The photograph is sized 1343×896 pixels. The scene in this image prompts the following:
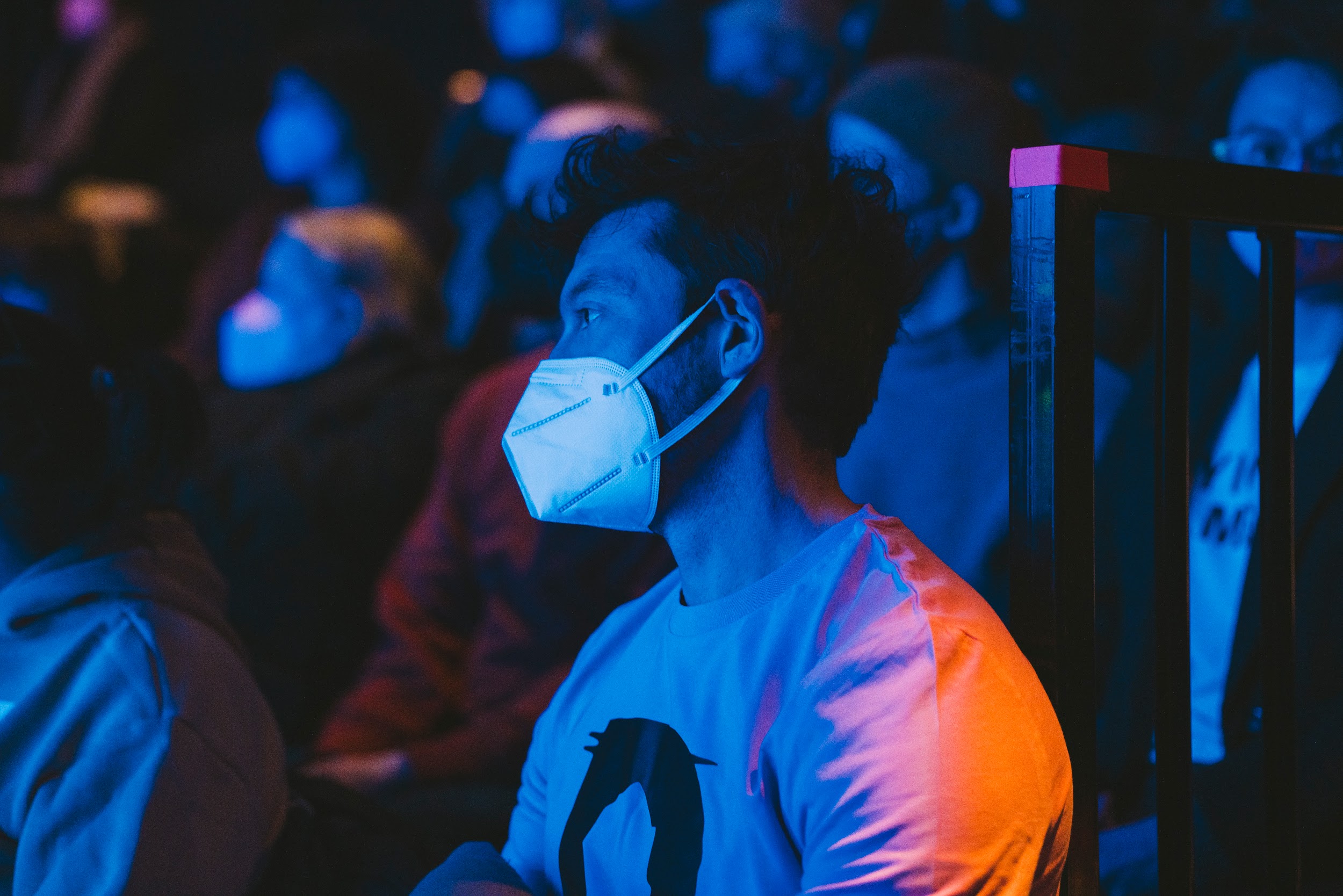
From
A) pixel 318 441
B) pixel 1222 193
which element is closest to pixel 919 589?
pixel 1222 193

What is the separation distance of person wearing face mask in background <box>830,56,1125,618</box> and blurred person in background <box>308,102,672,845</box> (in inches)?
22.2

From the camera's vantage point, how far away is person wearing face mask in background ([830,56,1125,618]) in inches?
76.5

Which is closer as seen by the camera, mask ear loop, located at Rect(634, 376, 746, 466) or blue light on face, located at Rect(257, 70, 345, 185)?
mask ear loop, located at Rect(634, 376, 746, 466)

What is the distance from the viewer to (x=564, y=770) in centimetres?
128

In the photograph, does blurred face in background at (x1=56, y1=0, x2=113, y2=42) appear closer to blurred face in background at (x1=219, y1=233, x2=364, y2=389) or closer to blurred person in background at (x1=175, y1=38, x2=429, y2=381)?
blurred person in background at (x1=175, y1=38, x2=429, y2=381)

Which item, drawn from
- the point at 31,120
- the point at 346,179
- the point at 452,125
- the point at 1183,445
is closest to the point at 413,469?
the point at 346,179

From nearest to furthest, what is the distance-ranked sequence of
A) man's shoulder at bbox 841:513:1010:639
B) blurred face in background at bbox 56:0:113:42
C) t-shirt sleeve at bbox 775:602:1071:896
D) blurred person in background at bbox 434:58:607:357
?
t-shirt sleeve at bbox 775:602:1071:896, man's shoulder at bbox 841:513:1010:639, blurred person in background at bbox 434:58:607:357, blurred face in background at bbox 56:0:113:42

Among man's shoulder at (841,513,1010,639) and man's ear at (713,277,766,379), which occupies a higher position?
man's ear at (713,277,766,379)

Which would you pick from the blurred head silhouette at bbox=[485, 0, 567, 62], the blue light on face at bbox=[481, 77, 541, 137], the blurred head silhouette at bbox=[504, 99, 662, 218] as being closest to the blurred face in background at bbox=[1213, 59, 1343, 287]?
the blurred head silhouette at bbox=[504, 99, 662, 218]

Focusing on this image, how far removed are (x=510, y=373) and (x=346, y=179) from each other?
170 cm

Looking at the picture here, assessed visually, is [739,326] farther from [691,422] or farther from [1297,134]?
[1297,134]

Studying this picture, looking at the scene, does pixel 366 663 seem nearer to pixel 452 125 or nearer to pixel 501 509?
pixel 501 509

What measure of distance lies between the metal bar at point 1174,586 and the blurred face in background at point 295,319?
2413mm

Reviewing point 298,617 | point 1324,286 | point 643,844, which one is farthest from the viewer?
point 298,617
